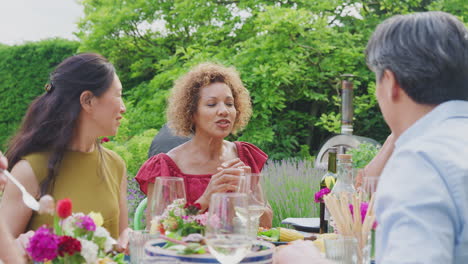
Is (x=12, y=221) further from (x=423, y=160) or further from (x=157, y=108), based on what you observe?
(x=157, y=108)

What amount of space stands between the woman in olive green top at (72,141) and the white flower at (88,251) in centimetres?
96

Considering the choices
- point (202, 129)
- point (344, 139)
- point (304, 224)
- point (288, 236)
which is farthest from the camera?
point (344, 139)

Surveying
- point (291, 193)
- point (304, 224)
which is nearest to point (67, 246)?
point (304, 224)

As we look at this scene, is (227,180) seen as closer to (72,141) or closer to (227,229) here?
Answer: (72,141)

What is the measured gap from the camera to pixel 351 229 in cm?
180

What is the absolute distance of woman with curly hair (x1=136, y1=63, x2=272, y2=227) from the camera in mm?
3188

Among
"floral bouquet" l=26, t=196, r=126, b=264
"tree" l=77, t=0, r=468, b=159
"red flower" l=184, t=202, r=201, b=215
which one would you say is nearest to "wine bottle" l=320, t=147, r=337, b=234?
"red flower" l=184, t=202, r=201, b=215

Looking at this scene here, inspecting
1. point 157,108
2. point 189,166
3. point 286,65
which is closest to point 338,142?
point 286,65

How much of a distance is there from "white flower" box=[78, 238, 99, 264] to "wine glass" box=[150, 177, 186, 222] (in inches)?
17.2

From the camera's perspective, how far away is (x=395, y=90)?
4.39 feet

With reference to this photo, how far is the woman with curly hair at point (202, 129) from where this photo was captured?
319cm

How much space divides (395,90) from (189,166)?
2.05m

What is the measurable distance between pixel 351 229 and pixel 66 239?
3.05 feet

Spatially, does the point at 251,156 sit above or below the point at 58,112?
below
